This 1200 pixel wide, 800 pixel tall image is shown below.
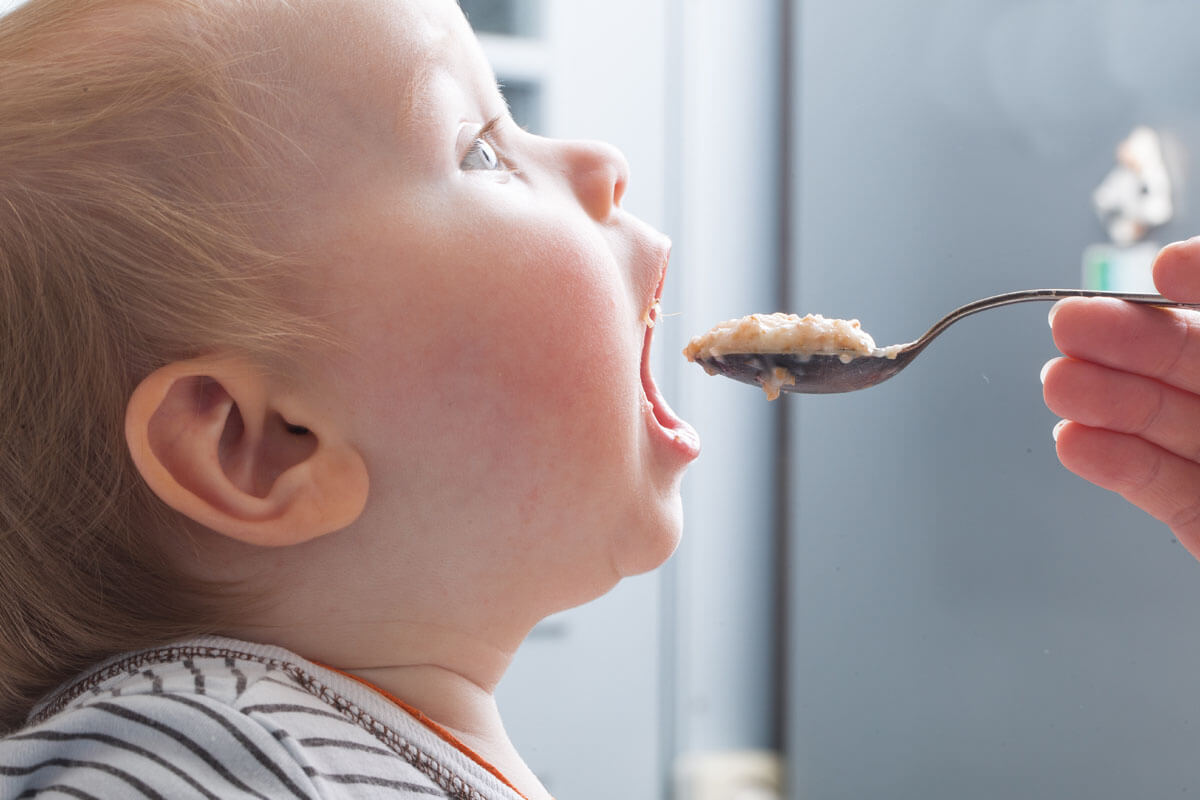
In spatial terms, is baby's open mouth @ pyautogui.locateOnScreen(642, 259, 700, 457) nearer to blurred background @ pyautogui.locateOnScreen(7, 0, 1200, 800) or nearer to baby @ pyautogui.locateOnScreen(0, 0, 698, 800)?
baby @ pyautogui.locateOnScreen(0, 0, 698, 800)

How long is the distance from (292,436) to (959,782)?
81 centimetres

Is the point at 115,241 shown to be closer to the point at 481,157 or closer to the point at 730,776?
the point at 481,157

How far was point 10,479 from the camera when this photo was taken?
58 cm

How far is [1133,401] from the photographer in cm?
70

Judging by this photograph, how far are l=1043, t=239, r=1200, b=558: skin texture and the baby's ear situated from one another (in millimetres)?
458

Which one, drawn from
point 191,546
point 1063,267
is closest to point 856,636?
point 1063,267

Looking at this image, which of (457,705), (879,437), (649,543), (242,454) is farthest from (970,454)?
(242,454)

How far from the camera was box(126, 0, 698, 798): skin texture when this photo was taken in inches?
22.5

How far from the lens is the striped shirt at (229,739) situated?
483 millimetres

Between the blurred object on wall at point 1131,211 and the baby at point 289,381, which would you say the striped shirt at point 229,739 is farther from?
the blurred object on wall at point 1131,211

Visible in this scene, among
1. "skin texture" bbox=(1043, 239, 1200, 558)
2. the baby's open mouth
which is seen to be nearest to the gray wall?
"skin texture" bbox=(1043, 239, 1200, 558)

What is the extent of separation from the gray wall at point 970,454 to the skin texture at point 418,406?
18.9 inches

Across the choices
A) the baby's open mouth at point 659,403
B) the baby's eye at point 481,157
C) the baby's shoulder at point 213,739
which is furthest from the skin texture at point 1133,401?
the baby's shoulder at point 213,739

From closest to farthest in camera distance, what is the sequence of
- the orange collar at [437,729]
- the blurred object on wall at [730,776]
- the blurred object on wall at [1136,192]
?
the orange collar at [437,729]
the blurred object on wall at [1136,192]
the blurred object on wall at [730,776]
